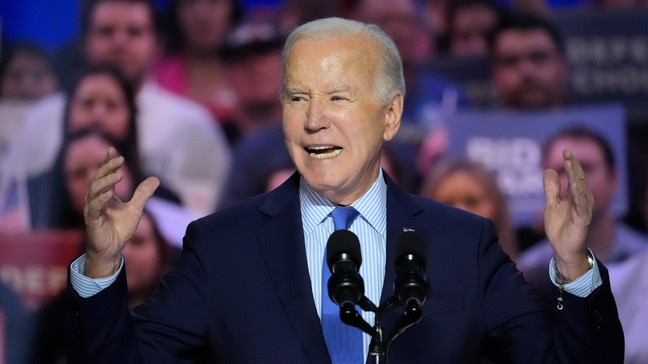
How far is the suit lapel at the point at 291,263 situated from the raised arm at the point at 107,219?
331mm

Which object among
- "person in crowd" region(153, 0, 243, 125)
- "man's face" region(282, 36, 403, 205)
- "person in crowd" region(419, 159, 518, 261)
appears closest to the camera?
"man's face" region(282, 36, 403, 205)

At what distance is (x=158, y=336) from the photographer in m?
1.95

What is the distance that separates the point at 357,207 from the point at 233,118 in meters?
2.73

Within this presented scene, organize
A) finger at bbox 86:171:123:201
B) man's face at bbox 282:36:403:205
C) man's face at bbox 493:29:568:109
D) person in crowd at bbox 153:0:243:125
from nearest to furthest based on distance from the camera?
finger at bbox 86:171:123:201 → man's face at bbox 282:36:403:205 → person in crowd at bbox 153:0:243:125 → man's face at bbox 493:29:568:109

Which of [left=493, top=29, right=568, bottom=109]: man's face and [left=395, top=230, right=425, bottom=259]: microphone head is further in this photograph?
[left=493, top=29, right=568, bottom=109]: man's face

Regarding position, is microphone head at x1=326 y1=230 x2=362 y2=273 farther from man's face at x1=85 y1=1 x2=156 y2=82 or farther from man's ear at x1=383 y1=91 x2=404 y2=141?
man's face at x1=85 y1=1 x2=156 y2=82

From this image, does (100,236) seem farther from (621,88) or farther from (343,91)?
(621,88)

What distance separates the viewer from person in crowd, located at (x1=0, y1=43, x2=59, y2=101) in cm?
461

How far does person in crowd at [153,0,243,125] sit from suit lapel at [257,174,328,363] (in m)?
2.63

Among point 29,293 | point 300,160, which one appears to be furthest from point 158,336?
point 29,293

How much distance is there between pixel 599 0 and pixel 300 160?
344cm

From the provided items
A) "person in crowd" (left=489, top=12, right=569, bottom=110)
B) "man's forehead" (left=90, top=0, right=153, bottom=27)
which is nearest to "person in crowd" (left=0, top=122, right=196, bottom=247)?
"man's forehead" (left=90, top=0, right=153, bottom=27)

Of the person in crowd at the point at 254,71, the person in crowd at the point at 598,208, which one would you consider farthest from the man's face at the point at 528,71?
the person in crowd at the point at 254,71

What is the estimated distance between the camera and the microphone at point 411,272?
1.62 metres
